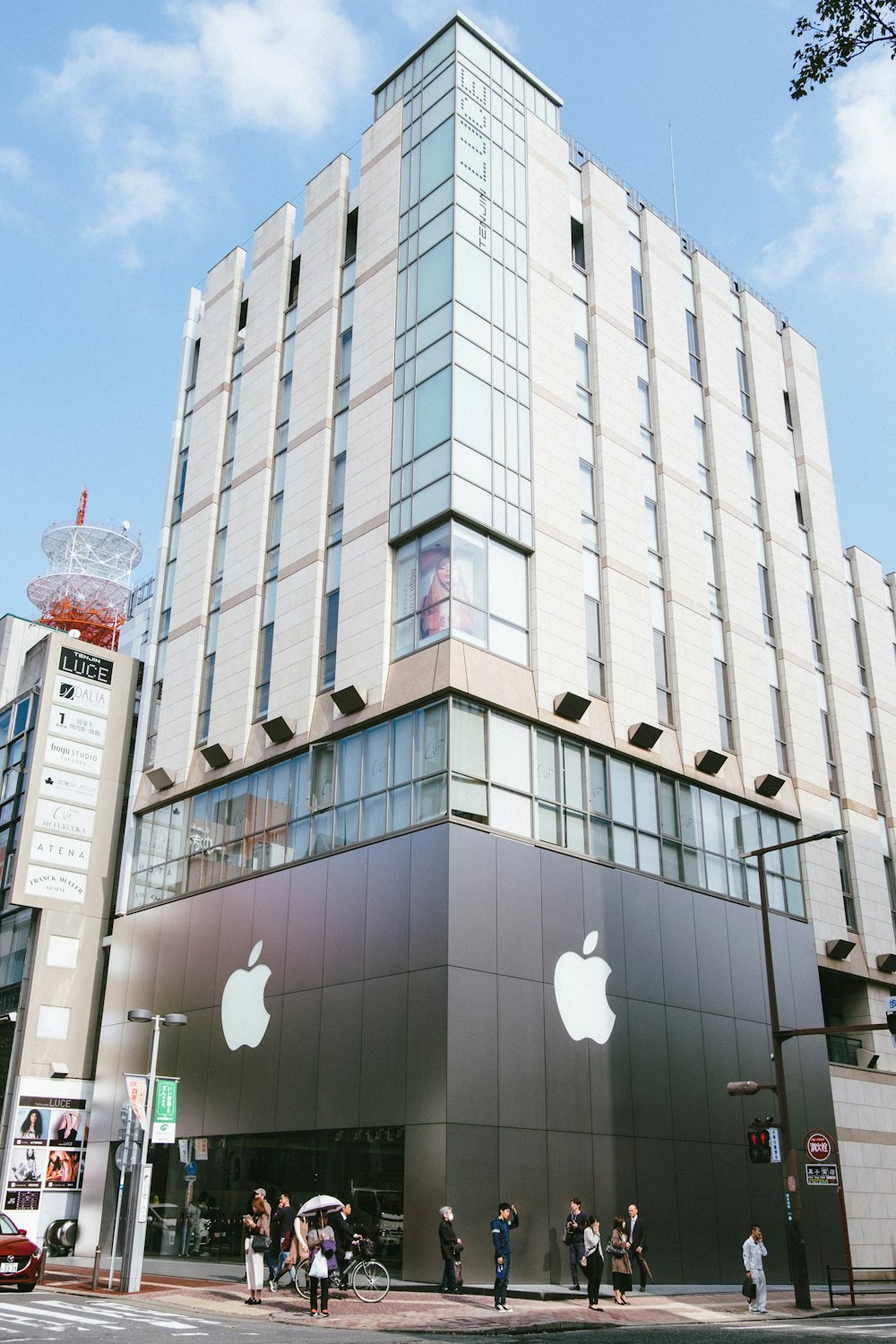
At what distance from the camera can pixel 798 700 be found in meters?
43.8

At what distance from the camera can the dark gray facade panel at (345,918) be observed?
1208 inches

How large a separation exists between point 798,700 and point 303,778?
19765mm

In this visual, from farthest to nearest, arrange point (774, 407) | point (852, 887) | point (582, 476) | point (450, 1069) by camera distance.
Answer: point (774, 407) < point (852, 887) < point (582, 476) < point (450, 1069)

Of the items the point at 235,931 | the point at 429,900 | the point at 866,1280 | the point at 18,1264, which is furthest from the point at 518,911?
the point at 866,1280

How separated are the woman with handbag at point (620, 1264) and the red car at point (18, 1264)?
499 inches

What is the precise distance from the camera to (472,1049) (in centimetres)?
2766

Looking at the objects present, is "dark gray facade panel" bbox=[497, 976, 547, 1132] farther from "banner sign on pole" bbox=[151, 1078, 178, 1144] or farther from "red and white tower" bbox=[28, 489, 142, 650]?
"red and white tower" bbox=[28, 489, 142, 650]

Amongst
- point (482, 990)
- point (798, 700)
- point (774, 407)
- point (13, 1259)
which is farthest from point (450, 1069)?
point (774, 407)

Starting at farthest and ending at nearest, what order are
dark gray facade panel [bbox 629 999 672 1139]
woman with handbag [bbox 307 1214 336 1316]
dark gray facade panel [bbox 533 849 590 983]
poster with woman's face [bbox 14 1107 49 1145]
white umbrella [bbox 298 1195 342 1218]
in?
poster with woman's face [bbox 14 1107 49 1145] < dark gray facade panel [bbox 629 999 672 1139] < dark gray facade panel [bbox 533 849 590 983] < white umbrella [bbox 298 1195 342 1218] < woman with handbag [bbox 307 1214 336 1316]

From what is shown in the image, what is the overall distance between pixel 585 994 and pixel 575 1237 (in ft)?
20.7

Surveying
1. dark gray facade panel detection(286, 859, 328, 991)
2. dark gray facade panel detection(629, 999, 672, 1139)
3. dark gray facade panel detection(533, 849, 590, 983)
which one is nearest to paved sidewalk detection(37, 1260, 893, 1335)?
dark gray facade panel detection(629, 999, 672, 1139)

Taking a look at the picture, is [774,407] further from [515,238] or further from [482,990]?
[482,990]

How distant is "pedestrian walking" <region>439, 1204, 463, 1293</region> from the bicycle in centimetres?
123

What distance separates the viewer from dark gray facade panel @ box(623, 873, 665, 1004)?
107 feet
